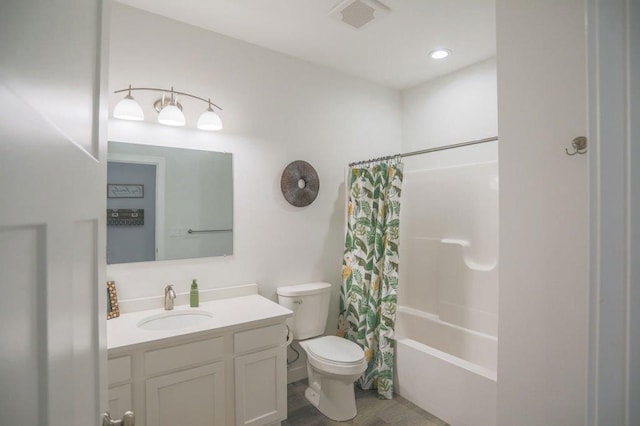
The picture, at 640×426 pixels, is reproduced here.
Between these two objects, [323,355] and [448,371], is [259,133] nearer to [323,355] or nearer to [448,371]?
[323,355]

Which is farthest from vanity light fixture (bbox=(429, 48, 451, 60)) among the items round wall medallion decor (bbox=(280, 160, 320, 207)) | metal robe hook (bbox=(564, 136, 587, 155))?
metal robe hook (bbox=(564, 136, 587, 155))

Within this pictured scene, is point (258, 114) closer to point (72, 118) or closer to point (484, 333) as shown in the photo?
point (72, 118)

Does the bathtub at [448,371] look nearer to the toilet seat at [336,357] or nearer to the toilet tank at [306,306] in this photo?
the toilet seat at [336,357]

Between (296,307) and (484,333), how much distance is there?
1.52 meters

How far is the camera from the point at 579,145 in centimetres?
128

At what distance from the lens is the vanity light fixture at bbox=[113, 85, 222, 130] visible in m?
1.92

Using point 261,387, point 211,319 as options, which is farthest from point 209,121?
point 261,387

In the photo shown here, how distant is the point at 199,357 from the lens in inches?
68.6

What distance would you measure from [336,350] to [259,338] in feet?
2.14

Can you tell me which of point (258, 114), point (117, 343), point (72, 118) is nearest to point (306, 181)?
point (258, 114)

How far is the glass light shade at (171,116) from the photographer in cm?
204

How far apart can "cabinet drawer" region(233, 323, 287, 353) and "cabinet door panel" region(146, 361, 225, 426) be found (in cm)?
14

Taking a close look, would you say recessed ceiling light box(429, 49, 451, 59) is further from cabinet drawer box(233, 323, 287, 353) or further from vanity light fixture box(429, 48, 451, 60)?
cabinet drawer box(233, 323, 287, 353)

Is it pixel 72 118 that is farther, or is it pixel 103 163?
pixel 103 163
